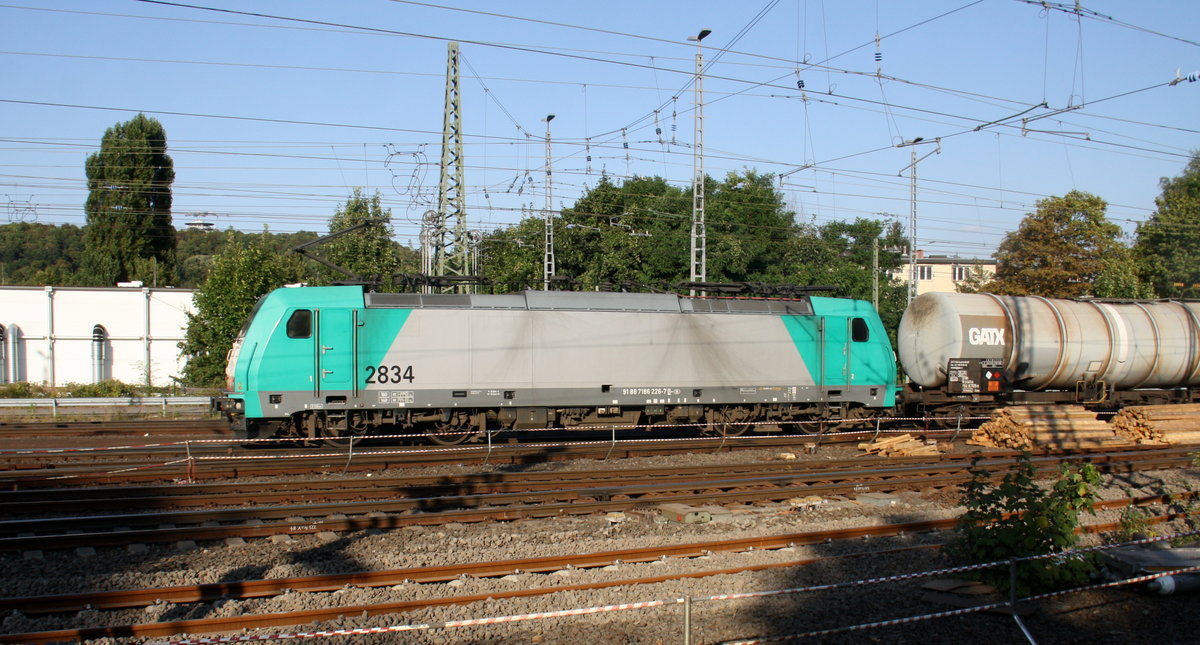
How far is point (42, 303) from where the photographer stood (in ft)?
127

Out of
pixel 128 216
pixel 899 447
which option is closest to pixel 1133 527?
pixel 899 447

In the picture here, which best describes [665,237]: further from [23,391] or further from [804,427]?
[23,391]

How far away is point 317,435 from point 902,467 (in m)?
11.5

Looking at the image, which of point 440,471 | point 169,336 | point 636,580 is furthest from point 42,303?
point 636,580

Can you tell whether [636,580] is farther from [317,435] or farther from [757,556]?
[317,435]

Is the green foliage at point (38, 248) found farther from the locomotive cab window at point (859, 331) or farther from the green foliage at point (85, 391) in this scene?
the locomotive cab window at point (859, 331)

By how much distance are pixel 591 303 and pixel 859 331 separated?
22.9ft

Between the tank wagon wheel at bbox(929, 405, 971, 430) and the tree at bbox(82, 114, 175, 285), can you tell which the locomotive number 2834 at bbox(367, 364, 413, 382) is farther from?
the tree at bbox(82, 114, 175, 285)

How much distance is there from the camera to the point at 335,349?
16484 mm

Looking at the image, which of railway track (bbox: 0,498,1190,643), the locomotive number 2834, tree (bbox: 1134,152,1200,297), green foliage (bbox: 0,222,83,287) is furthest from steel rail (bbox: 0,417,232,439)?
green foliage (bbox: 0,222,83,287)

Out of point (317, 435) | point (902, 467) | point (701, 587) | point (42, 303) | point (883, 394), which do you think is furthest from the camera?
point (42, 303)

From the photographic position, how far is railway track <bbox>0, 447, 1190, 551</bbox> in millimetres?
10477

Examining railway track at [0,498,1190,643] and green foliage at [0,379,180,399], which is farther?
green foliage at [0,379,180,399]

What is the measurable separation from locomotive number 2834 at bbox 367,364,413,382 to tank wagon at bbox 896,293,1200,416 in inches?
507
